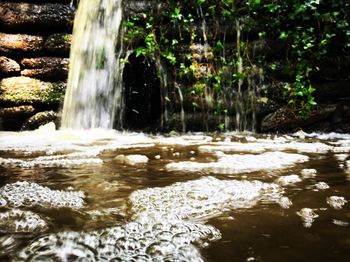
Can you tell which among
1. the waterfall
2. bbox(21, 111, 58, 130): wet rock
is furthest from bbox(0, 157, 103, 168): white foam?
the waterfall

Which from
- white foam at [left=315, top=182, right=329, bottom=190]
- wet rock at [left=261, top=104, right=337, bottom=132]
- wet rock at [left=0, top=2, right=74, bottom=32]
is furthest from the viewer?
wet rock at [left=0, top=2, right=74, bottom=32]

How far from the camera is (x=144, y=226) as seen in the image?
3.89 feet

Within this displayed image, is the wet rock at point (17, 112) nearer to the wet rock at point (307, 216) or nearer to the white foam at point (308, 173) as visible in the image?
the white foam at point (308, 173)

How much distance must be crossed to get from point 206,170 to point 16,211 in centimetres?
122

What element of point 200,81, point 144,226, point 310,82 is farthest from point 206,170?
point 310,82

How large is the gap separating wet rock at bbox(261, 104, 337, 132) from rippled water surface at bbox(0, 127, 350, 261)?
2.97 meters

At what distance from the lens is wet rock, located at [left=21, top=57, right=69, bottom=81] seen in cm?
549

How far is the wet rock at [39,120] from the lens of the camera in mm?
5230

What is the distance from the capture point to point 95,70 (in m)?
5.57

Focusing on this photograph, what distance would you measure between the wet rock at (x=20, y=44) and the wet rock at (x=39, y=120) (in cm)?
117

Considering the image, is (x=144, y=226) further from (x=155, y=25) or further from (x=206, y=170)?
(x=155, y=25)

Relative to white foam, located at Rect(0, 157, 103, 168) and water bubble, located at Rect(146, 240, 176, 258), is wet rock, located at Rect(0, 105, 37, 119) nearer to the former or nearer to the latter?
white foam, located at Rect(0, 157, 103, 168)

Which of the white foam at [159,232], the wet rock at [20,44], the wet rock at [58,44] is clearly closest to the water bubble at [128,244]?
the white foam at [159,232]

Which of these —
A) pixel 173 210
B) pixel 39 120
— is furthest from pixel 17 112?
Answer: pixel 173 210
